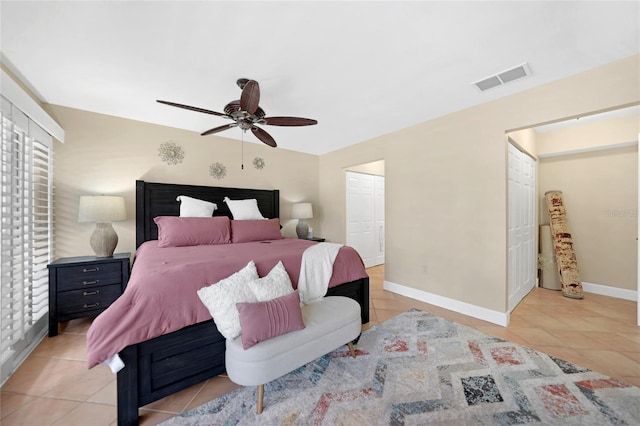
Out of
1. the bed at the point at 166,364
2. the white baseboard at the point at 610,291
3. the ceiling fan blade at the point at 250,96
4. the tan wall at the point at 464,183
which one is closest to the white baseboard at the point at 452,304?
the tan wall at the point at 464,183

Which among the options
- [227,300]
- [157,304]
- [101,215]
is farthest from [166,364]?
[101,215]

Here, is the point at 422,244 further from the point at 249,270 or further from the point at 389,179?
the point at 249,270

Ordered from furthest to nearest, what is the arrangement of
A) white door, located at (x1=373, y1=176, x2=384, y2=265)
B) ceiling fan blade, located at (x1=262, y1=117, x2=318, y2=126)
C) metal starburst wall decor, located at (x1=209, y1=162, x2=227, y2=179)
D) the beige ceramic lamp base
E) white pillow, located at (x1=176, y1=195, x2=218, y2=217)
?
1. white door, located at (x1=373, y1=176, x2=384, y2=265)
2. metal starburst wall decor, located at (x1=209, y1=162, x2=227, y2=179)
3. white pillow, located at (x1=176, y1=195, x2=218, y2=217)
4. the beige ceramic lamp base
5. ceiling fan blade, located at (x1=262, y1=117, x2=318, y2=126)

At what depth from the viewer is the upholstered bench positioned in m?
1.42

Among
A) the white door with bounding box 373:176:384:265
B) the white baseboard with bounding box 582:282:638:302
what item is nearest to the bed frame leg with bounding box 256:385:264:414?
the white door with bounding box 373:176:384:265

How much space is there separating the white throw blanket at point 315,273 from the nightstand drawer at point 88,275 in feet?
6.91

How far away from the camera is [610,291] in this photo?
3.40 meters

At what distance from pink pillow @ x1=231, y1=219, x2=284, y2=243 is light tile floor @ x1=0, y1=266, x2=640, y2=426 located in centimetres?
167

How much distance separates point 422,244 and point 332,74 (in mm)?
2434

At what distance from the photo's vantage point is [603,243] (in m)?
3.47

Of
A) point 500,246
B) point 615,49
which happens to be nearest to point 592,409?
point 500,246

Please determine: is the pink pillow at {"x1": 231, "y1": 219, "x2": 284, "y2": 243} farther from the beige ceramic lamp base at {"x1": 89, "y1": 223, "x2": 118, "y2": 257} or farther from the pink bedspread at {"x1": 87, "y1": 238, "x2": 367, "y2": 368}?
the beige ceramic lamp base at {"x1": 89, "y1": 223, "x2": 118, "y2": 257}

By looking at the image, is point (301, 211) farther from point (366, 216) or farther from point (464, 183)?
point (464, 183)

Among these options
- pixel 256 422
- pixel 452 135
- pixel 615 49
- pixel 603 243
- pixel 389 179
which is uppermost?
pixel 615 49
